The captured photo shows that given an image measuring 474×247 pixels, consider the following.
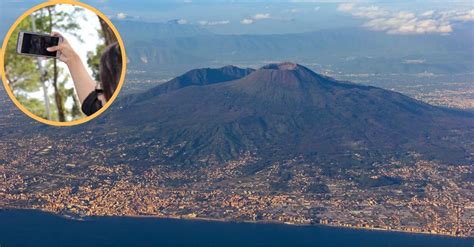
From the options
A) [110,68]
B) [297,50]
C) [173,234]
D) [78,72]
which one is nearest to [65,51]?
[78,72]

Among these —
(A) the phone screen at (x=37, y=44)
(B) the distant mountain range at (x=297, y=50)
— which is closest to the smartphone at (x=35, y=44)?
(A) the phone screen at (x=37, y=44)

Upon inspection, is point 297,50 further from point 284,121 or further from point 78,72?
point 78,72

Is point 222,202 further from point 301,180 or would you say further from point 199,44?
point 199,44

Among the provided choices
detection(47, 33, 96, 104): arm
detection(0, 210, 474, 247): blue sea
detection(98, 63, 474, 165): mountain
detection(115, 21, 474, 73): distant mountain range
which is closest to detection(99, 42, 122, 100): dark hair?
detection(47, 33, 96, 104): arm

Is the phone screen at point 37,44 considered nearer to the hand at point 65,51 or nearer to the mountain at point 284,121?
the hand at point 65,51

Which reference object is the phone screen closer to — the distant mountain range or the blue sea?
the blue sea

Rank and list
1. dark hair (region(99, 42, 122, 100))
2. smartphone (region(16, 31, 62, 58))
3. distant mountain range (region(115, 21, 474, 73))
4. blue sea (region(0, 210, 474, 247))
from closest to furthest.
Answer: smartphone (region(16, 31, 62, 58)) < dark hair (region(99, 42, 122, 100)) < blue sea (region(0, 210, 474, 247)) < distant mountain range (region(115, 21, 474, 73))
